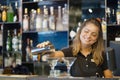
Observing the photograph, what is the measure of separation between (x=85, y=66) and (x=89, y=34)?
10.1 inches

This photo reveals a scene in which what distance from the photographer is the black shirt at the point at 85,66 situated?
2002 mm

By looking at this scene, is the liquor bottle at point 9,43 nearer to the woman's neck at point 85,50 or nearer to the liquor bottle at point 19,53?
the liquor bottle at point 19,53

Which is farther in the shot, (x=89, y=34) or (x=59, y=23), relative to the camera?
(x=59, y=23)

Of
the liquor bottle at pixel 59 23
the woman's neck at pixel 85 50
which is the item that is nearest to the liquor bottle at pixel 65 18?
the liquor bottle at pixel 59 23

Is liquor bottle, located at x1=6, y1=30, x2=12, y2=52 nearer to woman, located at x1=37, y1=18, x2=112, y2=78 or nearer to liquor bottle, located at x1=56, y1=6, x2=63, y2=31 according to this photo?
liquor bottle, located at x1=56, y1=6, x2=63, y2=31

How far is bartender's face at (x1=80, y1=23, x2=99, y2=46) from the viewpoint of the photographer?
80.4 inches

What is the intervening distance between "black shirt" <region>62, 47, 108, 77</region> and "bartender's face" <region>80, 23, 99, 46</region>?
0.13 meters

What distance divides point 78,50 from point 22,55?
7.19 ft

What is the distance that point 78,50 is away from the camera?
216 centimetres

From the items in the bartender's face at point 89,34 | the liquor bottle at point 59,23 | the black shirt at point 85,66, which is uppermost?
the liquor bottle at point 59,23

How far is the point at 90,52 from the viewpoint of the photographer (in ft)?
7.07

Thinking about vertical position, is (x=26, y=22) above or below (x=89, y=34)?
above

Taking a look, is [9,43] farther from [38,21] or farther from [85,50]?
[85,50]

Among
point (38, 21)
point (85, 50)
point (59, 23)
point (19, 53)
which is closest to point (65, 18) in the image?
point (59, 23)
